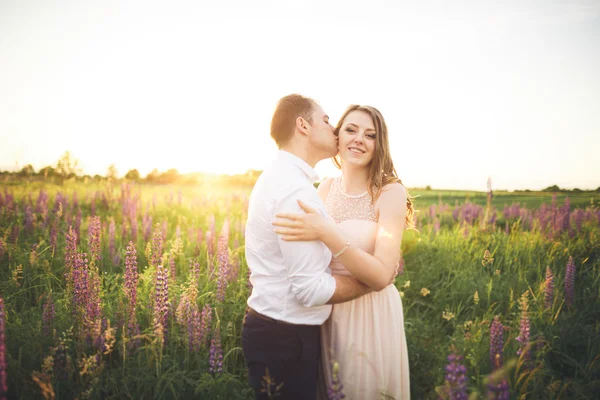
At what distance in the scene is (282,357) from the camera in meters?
2.64

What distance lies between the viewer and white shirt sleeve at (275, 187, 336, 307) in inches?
96.6

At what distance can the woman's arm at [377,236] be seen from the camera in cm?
246

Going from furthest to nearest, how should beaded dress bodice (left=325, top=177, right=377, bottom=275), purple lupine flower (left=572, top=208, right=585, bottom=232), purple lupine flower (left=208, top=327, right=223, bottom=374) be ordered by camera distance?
purple lupine flower (left=572, top=208, right=585, bottom=232)
beaded dress bodice (left=325, top=177, right=377, bottom=275)
purple lupine flower (left=208, top=327, right=223, bottom=374)

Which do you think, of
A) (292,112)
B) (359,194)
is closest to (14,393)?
(292,112)

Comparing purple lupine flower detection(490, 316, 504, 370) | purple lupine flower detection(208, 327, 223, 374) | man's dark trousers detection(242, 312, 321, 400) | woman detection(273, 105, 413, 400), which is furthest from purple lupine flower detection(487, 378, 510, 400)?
purple lupine flower detection(208, 327, 223, 374)

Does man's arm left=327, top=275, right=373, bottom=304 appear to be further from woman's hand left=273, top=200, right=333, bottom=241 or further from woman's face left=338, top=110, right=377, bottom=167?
woman's face left=338, top=110, right=377, bottom=167

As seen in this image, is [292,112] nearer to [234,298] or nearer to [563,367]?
[234,298]

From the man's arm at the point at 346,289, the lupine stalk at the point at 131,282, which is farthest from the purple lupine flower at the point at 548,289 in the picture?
the lupine stalk at the point at 131,282

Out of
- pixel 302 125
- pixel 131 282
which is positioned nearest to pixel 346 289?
pixel 302 125

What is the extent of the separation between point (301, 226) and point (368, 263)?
2.30 feet

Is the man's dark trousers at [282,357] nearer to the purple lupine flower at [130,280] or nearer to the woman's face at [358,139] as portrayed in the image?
the purple lupine flower at [130,280]

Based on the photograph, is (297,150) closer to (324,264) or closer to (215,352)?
(324,264)

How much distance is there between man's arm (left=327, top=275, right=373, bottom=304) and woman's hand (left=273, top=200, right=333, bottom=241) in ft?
1.45

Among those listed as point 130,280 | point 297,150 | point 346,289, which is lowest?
point 130,280
